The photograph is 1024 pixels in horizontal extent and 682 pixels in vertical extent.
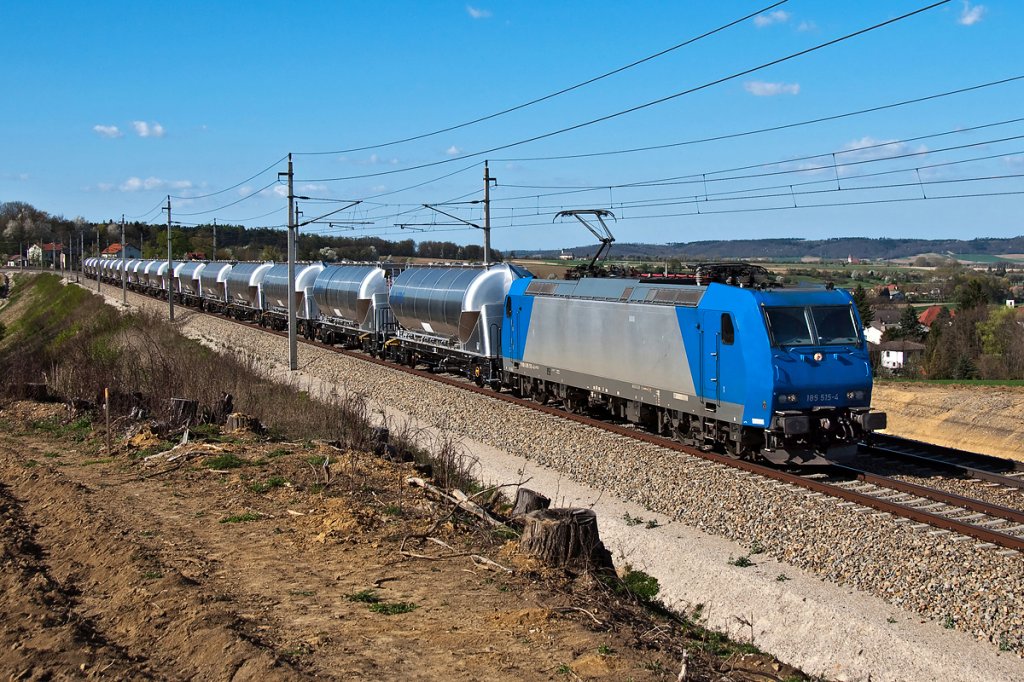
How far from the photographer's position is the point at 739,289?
1627cm

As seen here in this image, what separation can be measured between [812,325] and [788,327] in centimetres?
52

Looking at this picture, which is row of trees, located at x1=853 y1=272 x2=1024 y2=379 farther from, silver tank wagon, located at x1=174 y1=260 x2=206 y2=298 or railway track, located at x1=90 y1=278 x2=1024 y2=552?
silver tank wagon, located at x1=174 y1=260 x2=206 y2=298

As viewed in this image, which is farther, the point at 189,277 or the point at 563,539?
the point at 189,277

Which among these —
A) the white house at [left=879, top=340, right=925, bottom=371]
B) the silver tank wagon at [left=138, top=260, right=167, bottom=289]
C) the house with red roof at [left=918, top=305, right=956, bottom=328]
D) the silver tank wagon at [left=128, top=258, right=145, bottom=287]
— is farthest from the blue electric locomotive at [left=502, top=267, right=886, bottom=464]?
the silver tank wagon at [left=128, top=258, right=145, bottom=287]

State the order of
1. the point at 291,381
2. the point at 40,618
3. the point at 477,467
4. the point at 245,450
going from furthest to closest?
the point at 291,381 < the point at 477,467 < the point at 245,450 < the point at 40,618

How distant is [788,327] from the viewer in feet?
52.6

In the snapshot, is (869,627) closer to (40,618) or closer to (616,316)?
(40,618)

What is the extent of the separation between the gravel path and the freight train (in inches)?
38.8

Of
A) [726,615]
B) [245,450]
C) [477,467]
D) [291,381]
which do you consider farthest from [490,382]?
[726,615]

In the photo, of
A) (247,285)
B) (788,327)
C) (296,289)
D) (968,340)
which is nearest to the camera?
(788,327)

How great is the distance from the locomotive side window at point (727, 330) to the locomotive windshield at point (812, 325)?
73 centimetres

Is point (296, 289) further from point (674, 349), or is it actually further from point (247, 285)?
point (674, 349)

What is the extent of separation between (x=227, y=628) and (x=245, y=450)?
8469 mm

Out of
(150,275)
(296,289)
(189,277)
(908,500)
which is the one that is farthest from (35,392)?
(150,275)
